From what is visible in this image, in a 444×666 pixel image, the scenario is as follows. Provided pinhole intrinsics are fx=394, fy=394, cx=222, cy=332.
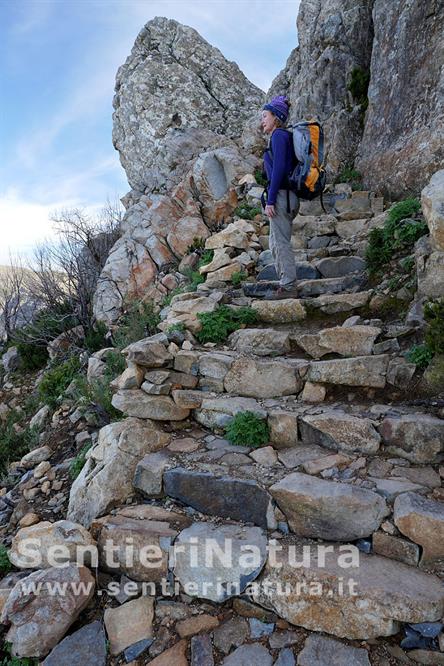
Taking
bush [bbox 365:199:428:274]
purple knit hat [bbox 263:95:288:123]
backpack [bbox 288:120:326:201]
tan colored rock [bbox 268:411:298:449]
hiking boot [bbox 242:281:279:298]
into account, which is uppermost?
purple knit hat [bbox 263:95:288:123]

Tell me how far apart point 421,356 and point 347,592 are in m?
2.13

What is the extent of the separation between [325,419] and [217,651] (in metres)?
1.90

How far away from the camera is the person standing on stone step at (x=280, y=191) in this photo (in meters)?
5.21

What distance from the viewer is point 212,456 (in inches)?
149

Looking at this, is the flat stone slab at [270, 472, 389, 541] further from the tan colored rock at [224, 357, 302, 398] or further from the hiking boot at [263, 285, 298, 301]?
the hiking boot at [263, 285, 298, 301]

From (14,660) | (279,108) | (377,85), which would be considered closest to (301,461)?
(14,660)

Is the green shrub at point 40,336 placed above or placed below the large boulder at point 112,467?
above

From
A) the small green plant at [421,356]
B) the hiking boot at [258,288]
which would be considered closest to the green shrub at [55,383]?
the hiking boot at [258,288]

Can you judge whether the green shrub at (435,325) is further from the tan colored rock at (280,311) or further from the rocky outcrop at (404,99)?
the rocky outcrop at (404,99)

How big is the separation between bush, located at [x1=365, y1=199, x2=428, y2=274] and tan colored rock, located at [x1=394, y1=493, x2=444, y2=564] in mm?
3690

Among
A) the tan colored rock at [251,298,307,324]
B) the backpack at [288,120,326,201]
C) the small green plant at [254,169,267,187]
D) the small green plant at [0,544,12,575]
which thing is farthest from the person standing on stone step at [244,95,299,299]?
the small green plant at [254,169,267,187]

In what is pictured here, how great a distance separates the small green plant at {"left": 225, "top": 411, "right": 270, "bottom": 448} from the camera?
381cm

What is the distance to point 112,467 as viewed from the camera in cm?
382

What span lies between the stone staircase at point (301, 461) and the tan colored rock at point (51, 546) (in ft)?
0.60
